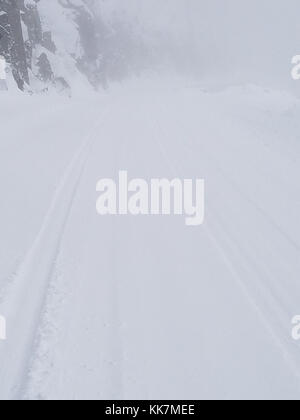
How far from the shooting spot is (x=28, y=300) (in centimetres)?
402

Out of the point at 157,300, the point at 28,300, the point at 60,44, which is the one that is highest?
the point at 60,44

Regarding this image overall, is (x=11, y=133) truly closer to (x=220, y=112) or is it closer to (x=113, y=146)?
(x=113, y=146)

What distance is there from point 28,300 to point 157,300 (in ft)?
4.83

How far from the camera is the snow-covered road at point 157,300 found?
10.5 feet

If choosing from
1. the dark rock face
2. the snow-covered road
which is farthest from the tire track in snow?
the dark rock face

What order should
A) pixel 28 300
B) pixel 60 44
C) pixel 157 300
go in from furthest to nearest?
pixel 60 44, pixel 157 300, pixel 28 300

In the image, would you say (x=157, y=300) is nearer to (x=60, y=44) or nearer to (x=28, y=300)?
(x=28, y=300)

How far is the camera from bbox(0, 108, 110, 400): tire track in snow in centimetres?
310

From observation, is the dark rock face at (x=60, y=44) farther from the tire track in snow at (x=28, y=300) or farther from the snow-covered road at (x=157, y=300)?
the tire track in snow at (x=28, y=300)

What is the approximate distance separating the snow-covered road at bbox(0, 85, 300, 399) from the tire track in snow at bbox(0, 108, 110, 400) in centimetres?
1

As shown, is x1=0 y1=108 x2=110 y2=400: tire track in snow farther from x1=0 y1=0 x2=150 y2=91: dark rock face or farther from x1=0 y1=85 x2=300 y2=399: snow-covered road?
x1=0 y1=0 x2=150 y2=91: dark rock face

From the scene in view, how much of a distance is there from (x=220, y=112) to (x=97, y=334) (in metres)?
18.8

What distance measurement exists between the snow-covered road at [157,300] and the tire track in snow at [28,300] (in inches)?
0.5

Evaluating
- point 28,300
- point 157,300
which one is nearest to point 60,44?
point 28,300
